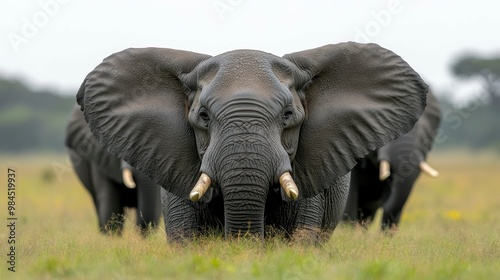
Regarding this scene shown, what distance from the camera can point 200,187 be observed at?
8352 millimetres

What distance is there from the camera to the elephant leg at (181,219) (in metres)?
9.37

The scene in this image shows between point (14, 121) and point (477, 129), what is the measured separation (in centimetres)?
3320

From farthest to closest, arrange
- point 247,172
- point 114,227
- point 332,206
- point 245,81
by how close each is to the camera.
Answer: point 114,227 → point 332,206 → point 245,81 → point 247,172

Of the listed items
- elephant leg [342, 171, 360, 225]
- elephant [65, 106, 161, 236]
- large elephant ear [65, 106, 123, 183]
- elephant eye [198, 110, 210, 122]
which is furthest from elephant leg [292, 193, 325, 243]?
large elephant ear [65, 106, 123, 183]

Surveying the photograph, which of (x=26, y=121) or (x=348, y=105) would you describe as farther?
(x=26, y=121)

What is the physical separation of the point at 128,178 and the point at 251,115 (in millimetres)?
6537

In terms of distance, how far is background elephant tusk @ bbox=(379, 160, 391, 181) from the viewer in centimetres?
1484

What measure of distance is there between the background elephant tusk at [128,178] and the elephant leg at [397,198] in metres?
3.14

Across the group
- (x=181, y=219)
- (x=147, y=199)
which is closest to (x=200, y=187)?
(x=181, y=219)

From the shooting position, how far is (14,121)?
88.7 m

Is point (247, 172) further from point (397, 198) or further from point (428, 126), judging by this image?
point (428, 126)

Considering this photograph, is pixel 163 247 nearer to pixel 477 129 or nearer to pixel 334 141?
pixel 334 141

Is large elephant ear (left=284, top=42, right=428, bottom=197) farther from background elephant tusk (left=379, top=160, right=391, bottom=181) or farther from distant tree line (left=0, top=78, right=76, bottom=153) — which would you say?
distant tree line (left=0, top=78, right=76, bottom=153)

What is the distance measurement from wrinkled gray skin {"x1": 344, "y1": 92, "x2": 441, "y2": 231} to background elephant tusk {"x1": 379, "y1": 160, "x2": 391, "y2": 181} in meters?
0.06
